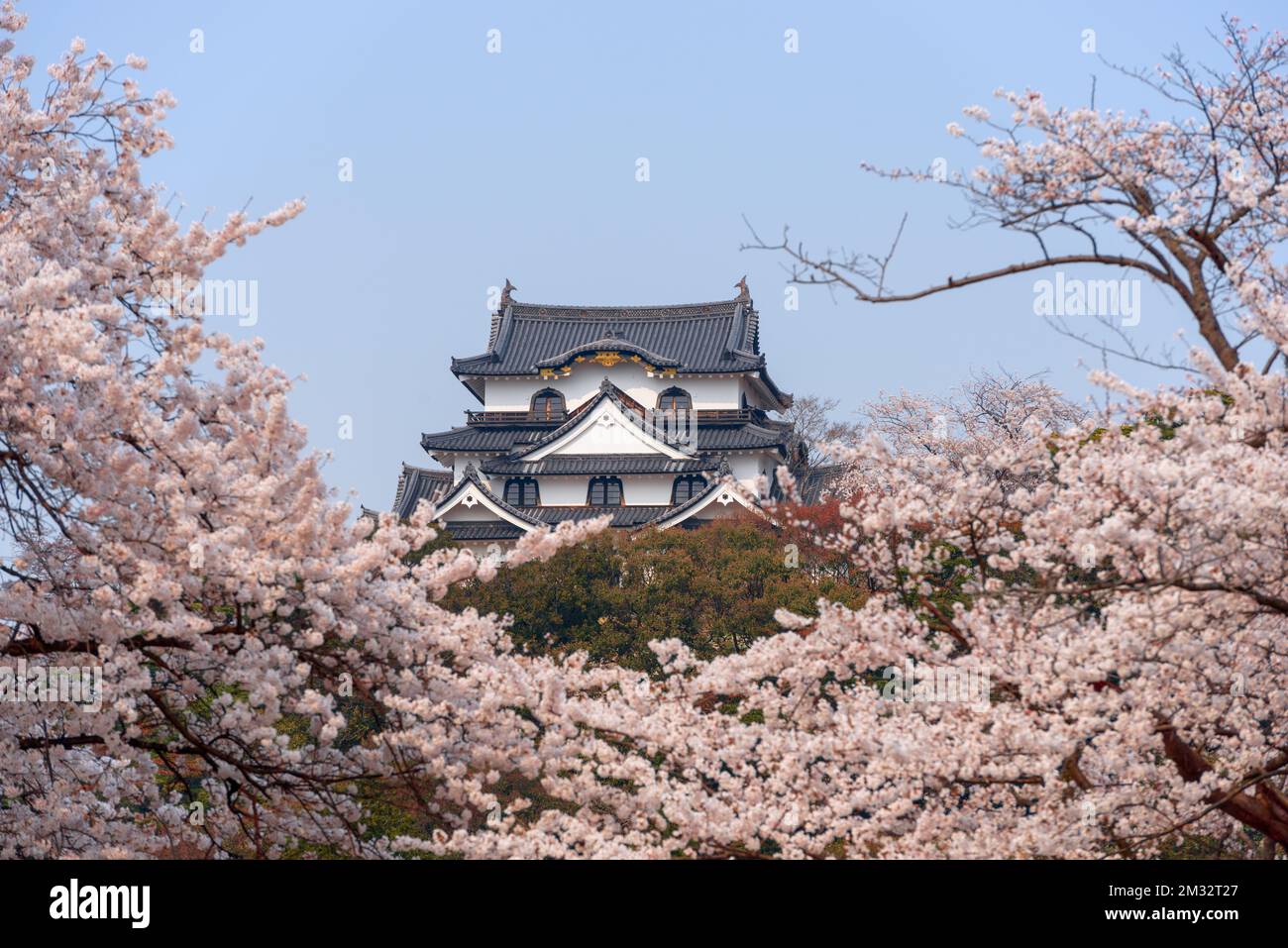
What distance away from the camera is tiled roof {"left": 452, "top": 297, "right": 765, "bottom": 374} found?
142 ft

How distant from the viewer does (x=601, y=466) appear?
129 ft

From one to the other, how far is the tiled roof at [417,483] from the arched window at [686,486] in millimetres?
6656

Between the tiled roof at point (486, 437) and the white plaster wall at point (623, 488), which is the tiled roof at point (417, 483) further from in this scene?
the white plaster wall at point (623, 488)

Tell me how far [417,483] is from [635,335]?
28.0ft

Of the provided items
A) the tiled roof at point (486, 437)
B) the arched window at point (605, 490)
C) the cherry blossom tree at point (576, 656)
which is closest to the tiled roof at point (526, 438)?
the tiled roof at point (486, 437)

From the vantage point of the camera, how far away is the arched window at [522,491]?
40.3 meters

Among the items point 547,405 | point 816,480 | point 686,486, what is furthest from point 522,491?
point 816,480

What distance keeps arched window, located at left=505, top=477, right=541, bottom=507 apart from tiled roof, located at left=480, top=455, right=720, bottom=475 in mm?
606

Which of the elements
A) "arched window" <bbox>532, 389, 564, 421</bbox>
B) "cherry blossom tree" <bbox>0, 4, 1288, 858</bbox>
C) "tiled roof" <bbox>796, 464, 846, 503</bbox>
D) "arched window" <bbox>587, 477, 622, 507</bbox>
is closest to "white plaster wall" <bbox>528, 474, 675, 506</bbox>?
"arched window" <bbox>587, 477, 622, 507</bbox>

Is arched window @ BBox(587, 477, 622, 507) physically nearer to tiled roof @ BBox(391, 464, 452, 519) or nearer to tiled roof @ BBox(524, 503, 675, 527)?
tiled roof @ BBox(524, 503, 675, 527)

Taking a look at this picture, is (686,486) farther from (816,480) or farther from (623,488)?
(816,480)

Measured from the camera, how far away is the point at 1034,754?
272 inches
